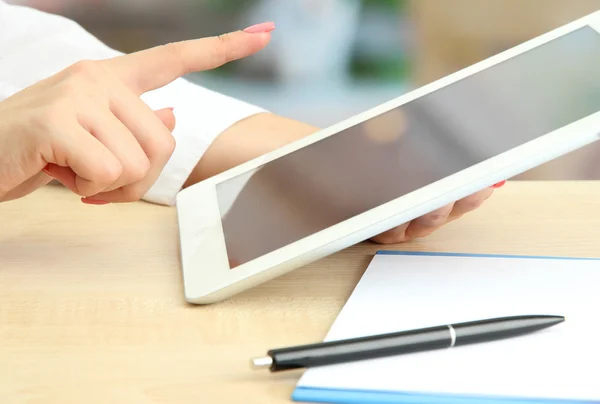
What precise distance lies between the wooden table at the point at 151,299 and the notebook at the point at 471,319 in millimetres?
20

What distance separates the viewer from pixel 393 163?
0.40m

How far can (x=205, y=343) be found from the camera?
13.3 inches

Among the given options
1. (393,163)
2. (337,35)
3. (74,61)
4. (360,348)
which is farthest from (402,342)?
(337,35)

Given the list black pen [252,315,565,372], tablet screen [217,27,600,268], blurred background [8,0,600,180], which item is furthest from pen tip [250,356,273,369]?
blurred background [8,0,600,180]

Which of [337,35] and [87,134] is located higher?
[337,35]

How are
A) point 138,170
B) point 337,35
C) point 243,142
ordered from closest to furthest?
1. point 138,170
2. point 243,142
3. point 337,35

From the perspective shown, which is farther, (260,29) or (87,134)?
(260,29)

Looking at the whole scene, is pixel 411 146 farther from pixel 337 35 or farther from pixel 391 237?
pixel 337 35

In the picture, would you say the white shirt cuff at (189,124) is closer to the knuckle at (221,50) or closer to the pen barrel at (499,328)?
the knuckle at (221,50)

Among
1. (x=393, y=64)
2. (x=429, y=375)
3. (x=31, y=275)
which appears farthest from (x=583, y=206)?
(x=393, y=64)

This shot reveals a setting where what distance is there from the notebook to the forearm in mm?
169

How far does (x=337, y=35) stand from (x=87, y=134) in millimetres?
863

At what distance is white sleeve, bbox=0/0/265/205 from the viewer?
0.59m

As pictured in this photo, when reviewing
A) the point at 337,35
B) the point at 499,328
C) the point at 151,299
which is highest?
the point at 337,35
